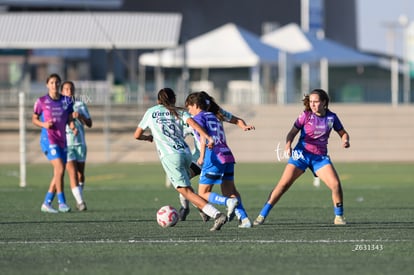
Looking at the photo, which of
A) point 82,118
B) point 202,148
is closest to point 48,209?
point 82,118

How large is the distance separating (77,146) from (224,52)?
81.8 feet

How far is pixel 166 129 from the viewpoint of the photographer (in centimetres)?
1485

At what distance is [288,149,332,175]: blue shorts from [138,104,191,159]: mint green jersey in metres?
1.49

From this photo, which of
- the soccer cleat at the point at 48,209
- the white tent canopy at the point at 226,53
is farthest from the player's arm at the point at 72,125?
the white tent canopy at the point at 226,53

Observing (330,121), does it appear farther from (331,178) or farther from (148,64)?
(148,64)

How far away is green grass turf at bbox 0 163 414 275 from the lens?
11.1 metres

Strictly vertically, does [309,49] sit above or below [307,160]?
above

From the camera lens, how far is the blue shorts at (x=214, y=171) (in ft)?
48.7

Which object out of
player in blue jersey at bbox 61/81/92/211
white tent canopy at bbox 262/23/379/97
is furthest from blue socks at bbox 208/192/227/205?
white tent canopy at bbox 262/23/379/97

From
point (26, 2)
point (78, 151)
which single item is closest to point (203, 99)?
point (78, 151)

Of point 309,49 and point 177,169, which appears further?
point 309,49

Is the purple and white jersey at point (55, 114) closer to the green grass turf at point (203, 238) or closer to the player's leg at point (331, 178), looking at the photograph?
the green grass turf at point (203, 238)

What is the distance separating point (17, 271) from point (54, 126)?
785 cm

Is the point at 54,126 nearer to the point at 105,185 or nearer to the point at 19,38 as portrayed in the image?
the point at 105,185
